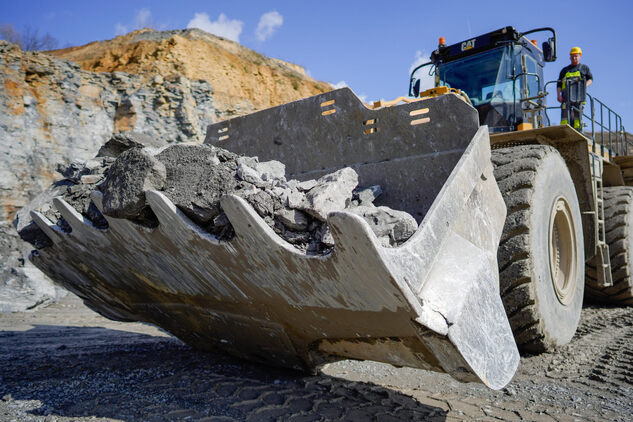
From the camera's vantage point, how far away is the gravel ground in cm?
209

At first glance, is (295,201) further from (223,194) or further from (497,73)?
(497,73)

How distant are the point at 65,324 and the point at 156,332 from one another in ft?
4.81

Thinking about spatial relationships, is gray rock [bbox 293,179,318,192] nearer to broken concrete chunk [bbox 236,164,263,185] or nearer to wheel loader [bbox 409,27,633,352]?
broken concrete chunk [bbox 236,164,263,185]

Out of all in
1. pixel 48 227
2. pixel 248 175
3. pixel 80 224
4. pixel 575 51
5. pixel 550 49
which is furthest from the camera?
pixel 575 51

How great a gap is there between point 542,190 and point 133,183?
245 cm

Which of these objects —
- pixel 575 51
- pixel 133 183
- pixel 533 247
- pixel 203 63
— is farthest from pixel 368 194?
pixel 203 63

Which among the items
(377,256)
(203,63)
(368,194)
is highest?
(203,63)

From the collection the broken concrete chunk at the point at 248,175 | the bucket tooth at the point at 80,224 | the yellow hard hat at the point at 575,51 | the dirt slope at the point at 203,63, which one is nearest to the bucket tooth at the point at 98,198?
the bucket tooth at the point at 80,224

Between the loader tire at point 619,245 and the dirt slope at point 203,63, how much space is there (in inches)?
539

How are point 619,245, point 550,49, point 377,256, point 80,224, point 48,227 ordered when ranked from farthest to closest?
point 619,245 < point 550,49 < point 48,227 < point 80,224 < point 377,256

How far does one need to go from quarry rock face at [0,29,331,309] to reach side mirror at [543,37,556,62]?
7.42 meters

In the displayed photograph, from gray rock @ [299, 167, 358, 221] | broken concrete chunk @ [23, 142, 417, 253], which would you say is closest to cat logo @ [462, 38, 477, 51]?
gray rock @ [299, 167, 358, 221]

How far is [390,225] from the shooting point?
1978mm

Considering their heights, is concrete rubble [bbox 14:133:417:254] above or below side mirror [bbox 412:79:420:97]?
below
